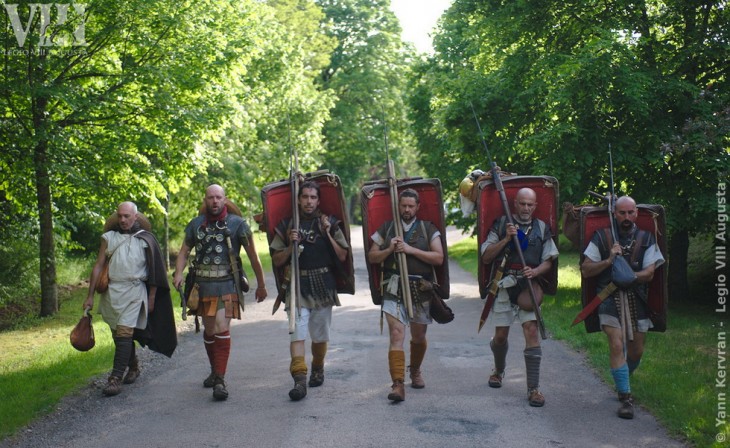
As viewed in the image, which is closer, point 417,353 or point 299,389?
point 299,389

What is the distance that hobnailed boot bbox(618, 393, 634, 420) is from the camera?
7035mm

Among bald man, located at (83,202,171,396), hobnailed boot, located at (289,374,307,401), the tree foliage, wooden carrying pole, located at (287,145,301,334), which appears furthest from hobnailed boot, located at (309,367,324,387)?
the tree foliage

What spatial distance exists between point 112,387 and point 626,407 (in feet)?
15.6

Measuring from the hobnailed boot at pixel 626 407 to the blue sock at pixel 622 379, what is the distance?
0.14 feet

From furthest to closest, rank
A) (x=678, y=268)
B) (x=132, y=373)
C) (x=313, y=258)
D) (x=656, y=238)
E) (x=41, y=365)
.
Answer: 1. (x=678, y=268)
2. (x=41, y=365)
3. (x=132, y=373)
4. (x=313, y=258)
5. (x=656, y=238)

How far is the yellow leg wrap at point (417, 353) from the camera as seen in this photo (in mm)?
8172

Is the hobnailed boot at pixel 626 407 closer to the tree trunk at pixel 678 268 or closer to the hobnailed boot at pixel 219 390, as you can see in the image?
the hobnailed boot at pixel 219 390

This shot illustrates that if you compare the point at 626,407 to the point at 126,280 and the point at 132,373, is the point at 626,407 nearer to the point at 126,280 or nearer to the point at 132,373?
the point at 126,280

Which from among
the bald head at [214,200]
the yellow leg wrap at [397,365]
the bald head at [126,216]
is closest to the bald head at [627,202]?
the yellow leg wrap at [397,365]

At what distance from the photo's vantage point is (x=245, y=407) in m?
7.53

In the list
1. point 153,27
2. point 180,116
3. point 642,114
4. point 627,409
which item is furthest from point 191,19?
point 627,409

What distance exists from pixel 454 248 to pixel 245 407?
28670mm

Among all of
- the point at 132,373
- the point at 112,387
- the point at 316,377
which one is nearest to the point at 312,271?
the point at 316,377

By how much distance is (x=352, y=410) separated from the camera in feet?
23.9
